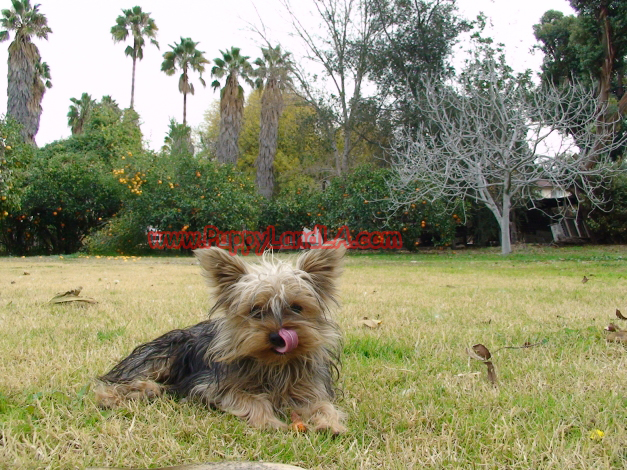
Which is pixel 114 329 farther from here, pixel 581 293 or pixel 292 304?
pixel 581 293

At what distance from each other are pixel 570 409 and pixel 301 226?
72.5 feet

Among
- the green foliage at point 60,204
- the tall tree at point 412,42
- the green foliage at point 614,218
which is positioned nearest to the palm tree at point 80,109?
the green foliage at point 60,204

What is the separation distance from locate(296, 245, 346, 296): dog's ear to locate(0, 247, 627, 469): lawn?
2.10 feet

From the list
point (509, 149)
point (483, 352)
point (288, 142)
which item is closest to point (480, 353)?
point (483, 352)

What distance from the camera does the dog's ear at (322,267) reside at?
2.72 m

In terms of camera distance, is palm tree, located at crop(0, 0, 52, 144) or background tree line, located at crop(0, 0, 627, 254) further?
palm tree, located at crop(0, 0, 52, 144)

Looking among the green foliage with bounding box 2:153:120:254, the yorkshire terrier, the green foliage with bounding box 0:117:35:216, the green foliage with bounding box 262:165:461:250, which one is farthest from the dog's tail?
the green foliage with bounding box 2:153:120:254

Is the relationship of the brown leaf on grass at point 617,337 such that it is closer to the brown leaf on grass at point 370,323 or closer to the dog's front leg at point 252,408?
the brown leaf on grass at point 370,323

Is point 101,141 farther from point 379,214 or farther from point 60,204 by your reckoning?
point 379,214

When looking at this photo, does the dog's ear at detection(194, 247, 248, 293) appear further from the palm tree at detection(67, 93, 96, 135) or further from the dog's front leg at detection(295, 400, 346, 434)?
the palm tree at detection(67, 93, 96, 135)

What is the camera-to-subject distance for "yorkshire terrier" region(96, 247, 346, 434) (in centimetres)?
235

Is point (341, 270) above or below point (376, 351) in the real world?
above

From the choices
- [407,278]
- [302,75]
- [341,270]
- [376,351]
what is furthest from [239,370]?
[302,75]

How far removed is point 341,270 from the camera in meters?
2.74
